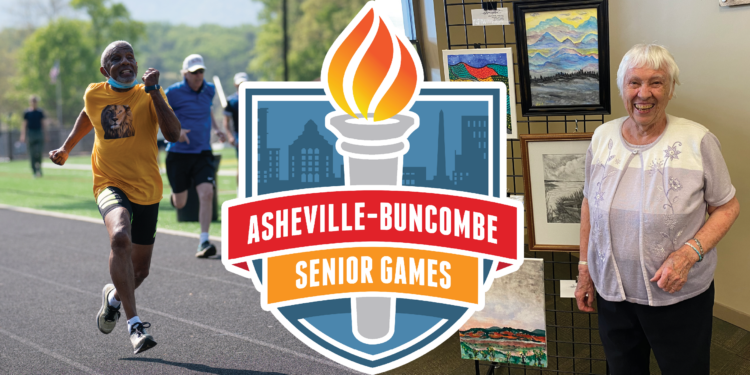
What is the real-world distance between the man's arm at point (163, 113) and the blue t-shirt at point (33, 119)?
1162cm

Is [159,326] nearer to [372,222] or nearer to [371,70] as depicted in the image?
[372,222]

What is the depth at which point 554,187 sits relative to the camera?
2.23m

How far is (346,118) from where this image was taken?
2.31 meters

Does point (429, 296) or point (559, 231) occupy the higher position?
point (559, 231)

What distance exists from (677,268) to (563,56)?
32.4 inches

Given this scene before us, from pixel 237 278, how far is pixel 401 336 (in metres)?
2.09

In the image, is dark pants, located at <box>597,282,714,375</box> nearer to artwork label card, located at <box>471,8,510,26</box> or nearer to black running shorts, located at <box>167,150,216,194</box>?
artwork label card, located at <box>471,8,510,26</box>

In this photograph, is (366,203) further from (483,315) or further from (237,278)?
(237,278)

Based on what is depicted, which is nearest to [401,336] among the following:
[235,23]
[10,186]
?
[10,186]

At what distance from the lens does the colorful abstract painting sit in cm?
219

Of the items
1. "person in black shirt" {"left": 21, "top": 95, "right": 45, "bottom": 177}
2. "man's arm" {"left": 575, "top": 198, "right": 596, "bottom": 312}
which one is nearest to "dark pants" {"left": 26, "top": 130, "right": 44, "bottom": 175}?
"person in black shirt" {"left": 21, "top": 95, "right": 45, "bottom": 177}

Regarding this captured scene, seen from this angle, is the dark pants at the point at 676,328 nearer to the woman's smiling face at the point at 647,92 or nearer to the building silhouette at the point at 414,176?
the woman's smiling face at the point at 647,92

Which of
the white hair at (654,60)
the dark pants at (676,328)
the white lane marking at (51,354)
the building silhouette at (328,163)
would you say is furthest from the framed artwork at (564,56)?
the white lane marking at (51,354)

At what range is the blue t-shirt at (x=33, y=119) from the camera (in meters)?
12.8
